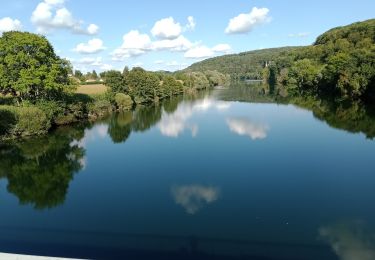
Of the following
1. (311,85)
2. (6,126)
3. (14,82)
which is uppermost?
(14,82)

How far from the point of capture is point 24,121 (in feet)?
116

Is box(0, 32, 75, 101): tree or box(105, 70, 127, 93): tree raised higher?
box(0, 32, 75, 101): tree

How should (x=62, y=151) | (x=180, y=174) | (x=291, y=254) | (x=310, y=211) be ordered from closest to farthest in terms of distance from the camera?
(x=291, y=254) < (x=310, y=211) < (x=180, y=174) < (x=62, y=151)

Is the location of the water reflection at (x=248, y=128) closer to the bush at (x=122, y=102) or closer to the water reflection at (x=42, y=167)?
the water reflection at (x=42, y=167)

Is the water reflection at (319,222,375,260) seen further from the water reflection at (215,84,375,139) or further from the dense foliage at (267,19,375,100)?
the dense foliage at (267,19,375,100)

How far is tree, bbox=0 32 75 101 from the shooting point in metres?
37.7

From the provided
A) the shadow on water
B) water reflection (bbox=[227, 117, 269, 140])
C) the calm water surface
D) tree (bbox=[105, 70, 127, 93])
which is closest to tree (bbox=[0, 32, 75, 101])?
the calm water surface

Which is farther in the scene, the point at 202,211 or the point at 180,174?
the point at 180,174

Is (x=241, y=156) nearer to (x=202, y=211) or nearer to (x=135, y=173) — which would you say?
(x=135, y=173)

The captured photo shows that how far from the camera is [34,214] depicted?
1750cm

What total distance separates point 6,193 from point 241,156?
49.6ft

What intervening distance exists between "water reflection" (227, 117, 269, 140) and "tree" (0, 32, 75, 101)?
62.7 ft

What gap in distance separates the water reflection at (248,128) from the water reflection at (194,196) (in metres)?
14.6

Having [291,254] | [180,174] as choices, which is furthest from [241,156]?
[291,254]
